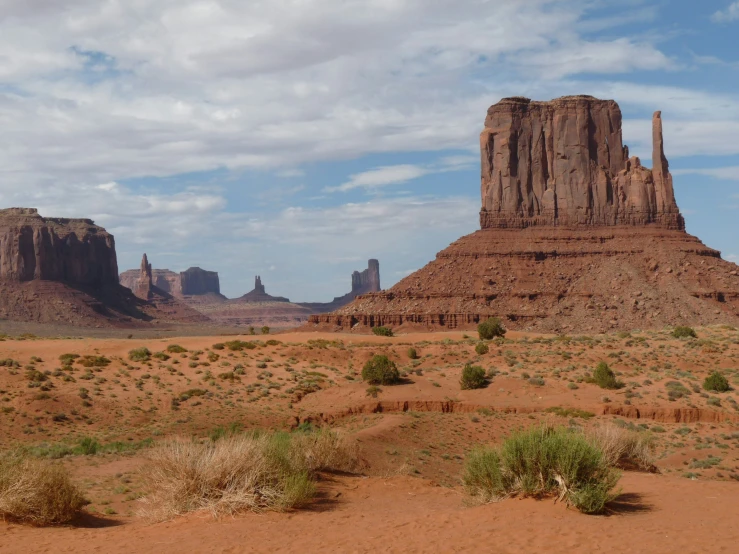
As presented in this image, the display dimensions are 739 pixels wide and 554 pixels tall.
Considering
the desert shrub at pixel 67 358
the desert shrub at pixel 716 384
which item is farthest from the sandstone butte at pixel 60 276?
the desert shrub at pixel 716 384

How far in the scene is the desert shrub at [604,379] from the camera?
36.2 m

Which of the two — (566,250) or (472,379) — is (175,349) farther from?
(566,250)

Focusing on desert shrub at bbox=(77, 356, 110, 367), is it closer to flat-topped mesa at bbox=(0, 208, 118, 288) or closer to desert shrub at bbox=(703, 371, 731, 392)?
desert shrub at bbox=(703, 371, 731, 392)

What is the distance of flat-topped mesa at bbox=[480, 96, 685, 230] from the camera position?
112 metres

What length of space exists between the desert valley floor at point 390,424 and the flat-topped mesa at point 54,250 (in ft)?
374

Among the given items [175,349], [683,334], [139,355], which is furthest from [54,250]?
[683,334]

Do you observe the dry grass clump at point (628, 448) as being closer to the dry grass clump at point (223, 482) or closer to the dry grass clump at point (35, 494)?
the dry grass clump at point (223, 482)

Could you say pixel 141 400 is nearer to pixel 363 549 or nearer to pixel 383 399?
pixel 383 399

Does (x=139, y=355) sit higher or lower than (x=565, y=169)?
lower

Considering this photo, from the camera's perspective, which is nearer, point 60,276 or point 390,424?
point 390,424

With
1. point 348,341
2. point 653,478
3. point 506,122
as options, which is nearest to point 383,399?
point 653,478

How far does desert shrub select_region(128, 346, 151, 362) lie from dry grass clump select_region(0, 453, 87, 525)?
28.3 metres

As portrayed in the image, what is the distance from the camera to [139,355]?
42969 millimetres

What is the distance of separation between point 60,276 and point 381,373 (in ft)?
463
